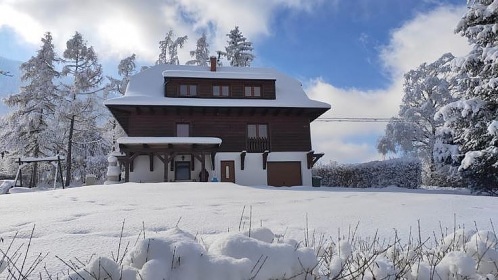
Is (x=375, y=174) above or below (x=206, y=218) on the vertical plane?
above

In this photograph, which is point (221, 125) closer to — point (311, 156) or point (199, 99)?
point (199, 99)

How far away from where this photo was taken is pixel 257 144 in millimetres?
21344

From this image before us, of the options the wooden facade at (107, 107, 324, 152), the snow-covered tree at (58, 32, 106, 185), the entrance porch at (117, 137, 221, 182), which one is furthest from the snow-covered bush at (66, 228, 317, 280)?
the snow-covered tree at (58, 32, 106, 185)

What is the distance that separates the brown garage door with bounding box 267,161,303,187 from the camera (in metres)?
21.1

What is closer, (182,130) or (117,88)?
(182,130)

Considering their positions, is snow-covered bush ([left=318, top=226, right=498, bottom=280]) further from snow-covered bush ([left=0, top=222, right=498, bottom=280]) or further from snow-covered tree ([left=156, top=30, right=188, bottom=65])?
snow-covered tree ([left=156, top=30, right=188, bottom=65])

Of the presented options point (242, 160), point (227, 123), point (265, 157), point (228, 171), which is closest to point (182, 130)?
point (227, 123)

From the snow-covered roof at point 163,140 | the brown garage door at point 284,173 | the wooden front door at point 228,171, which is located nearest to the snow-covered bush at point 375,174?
the brown garage door at point 284,173

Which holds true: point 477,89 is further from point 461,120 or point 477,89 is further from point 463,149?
point 463,149

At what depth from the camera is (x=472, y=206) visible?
8023mm

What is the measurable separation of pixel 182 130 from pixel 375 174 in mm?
12855

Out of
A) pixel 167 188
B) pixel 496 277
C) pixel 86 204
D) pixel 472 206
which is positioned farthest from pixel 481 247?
pixel 167 188

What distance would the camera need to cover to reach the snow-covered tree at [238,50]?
35.1 metres

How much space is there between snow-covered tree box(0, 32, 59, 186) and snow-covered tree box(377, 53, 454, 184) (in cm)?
2650
